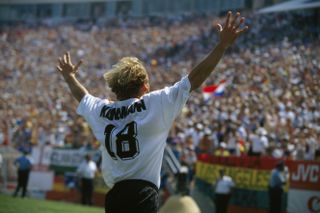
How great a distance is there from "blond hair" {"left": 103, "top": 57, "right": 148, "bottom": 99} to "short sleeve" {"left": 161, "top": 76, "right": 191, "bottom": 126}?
0.20 m

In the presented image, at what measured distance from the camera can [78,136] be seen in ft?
84.7

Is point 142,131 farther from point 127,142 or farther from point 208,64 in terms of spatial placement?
point 208,64

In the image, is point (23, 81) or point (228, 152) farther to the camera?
point (23, 81)

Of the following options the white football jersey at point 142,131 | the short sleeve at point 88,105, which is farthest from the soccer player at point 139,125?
the short sleeve at point 88,105

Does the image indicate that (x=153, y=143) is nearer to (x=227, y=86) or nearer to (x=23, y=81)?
(x=227, y=86)

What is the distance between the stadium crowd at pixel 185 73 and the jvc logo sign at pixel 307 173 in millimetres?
252

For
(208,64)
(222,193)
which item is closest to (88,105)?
(208,64)

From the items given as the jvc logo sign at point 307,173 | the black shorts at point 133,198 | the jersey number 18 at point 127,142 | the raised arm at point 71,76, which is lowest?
the jvc logo sign at point 307,173

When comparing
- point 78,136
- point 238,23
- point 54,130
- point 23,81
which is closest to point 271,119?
point 78,136

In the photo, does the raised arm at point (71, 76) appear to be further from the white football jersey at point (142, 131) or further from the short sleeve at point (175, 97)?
the short sleeve at point (175, 97)

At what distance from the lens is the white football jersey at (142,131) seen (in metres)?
4.86

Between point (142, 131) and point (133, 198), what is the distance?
16.5 inches

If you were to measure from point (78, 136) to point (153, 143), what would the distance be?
2111 cm

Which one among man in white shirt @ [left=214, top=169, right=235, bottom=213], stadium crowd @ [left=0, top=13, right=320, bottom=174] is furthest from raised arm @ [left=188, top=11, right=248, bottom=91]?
man in white shirt @ [left=214, top=169, right=235, bottom=213]
